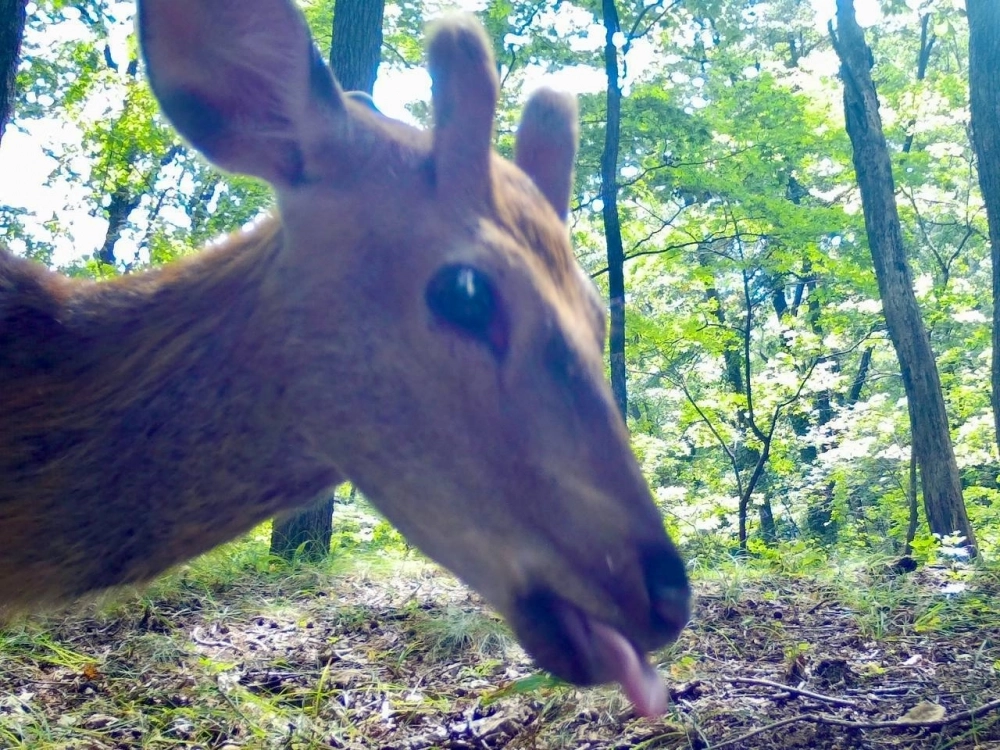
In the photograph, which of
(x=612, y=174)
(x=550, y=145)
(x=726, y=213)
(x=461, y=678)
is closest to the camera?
(x=550, y=145)

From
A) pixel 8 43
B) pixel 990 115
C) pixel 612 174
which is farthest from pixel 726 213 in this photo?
pixel 8 43

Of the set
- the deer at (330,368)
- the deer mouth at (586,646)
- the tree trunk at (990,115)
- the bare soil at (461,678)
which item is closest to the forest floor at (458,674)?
the bare soil at (461,678)

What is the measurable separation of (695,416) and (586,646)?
1380 centimetres

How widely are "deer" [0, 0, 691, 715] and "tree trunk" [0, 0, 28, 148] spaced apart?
8.76ft

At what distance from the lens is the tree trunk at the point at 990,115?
597 centimetres

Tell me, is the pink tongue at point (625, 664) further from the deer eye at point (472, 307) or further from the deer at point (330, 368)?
the deer eye at point (472, 307)

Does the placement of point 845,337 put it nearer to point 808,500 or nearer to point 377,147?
point 808,500

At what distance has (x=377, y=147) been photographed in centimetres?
192

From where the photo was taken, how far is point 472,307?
1.65m

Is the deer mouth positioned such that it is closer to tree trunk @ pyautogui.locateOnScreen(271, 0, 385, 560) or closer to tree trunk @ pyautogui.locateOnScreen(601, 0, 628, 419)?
tree trunk @ pyautogui.locateOnScreen(271, 0, 385, 560)

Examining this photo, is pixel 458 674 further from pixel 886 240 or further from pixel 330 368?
pixel 886 240

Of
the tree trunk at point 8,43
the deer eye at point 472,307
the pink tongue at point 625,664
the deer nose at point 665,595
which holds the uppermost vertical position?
the tree trunk at point 8,43

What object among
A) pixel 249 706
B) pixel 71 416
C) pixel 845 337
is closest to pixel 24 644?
pixel 249 706

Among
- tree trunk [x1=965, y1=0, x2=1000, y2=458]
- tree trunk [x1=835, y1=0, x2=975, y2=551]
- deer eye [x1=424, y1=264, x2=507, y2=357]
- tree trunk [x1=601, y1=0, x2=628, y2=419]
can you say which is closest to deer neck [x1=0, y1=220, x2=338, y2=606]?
deer eye [x1=424, y1=264, x2=507, y2=357]
